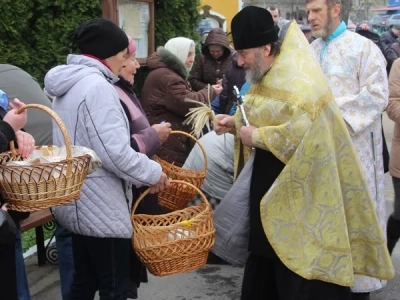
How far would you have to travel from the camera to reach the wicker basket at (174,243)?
2.93m

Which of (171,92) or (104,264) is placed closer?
(104,264)

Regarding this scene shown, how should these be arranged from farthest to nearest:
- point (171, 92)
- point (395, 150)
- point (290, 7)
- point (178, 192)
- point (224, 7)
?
point (290, 7) → point (224, 7) → point (171, 92) → point (395, 150) → point (178, 192)

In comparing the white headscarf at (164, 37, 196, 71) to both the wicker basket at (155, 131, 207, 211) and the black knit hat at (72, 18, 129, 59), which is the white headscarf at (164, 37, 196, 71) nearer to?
the wicker basket at (155, 131, 207, 211)

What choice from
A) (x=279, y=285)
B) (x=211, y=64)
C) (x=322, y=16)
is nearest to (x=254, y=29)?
(x=322, y=16)

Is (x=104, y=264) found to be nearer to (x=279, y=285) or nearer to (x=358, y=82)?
(x=279, y=285)

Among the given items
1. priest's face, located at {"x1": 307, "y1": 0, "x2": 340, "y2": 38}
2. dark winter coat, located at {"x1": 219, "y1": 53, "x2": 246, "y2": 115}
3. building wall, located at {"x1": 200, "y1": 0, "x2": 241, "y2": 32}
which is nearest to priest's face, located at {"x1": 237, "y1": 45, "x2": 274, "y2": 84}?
priest's face, located at {"x1": 307, "y1": 0, "x2": 340, "y2": 38}

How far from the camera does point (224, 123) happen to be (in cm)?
327

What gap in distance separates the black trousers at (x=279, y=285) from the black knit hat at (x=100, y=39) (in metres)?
1.26

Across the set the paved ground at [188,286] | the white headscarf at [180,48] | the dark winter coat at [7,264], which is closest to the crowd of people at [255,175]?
the dark winter coat at [7,264]

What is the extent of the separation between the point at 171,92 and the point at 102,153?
Answer: 2.33 metres

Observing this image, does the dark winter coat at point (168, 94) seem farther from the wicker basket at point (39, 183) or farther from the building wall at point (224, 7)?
the building wall at point (224, 7)

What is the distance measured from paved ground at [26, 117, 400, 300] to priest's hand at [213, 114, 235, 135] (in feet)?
4.86

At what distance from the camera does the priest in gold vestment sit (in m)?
2.95

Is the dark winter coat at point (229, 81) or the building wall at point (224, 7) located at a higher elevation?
the dark winter coat at point (229, 81)
